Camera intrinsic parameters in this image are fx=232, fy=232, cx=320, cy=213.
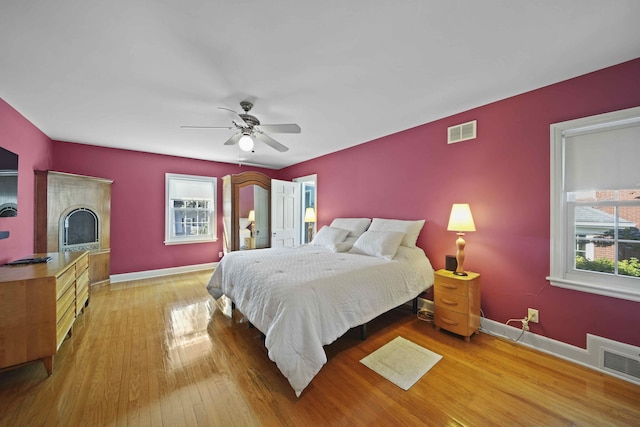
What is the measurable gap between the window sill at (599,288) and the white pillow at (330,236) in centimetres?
229

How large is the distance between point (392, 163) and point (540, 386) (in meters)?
2.81

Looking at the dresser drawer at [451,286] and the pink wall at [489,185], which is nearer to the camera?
the pink wall at [489,185]

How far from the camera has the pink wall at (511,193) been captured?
77.0 inches

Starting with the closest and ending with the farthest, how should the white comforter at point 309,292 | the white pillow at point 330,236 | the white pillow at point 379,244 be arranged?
the white comforter at point 309,292
the white pillow at point 379,244
the white pillow at point 330,236

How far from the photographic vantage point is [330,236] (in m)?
3.60

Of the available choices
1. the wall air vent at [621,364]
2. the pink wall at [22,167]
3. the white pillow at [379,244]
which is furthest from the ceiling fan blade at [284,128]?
the wall air vent at [621,364]

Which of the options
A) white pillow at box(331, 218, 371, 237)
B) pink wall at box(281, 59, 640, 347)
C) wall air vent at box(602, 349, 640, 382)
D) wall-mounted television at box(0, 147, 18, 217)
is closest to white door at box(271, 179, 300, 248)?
white pillow at box(331, 218, 371, 237)

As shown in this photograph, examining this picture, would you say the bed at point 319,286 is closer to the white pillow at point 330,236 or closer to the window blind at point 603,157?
the white pillow at point 330,236

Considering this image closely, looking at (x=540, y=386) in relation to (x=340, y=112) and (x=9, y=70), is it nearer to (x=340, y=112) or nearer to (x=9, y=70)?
(x=340, y=112)

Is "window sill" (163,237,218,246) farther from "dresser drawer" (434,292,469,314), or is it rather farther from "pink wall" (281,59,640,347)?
"dresser drawer" (434,292,469,314)

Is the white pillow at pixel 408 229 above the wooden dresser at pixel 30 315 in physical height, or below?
above

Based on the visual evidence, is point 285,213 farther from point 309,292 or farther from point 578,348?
point 578,348

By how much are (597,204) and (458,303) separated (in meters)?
1.47

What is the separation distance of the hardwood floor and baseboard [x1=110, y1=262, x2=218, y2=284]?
2.08 metres
